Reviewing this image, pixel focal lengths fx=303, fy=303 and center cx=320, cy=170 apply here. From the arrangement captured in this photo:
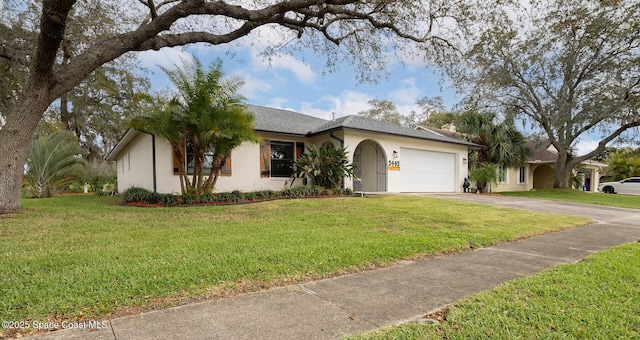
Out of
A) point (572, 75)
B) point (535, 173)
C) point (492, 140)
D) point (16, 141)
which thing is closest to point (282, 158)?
point (16, 141)

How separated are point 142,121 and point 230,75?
3.20 meters

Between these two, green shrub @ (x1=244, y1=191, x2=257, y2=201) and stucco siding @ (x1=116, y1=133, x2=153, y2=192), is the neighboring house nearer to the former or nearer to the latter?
green shrub @ (x1=244, y1=191, x2=257, y2=201)

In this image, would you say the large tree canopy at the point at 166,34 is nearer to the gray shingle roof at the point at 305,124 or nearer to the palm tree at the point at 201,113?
the palm tree at the point at 201,113

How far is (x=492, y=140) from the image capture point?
62.7ft

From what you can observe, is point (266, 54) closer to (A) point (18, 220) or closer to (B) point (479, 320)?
(A) point (18, 220)

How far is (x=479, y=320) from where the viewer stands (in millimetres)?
2404

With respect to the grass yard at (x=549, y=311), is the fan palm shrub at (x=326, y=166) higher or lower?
higher

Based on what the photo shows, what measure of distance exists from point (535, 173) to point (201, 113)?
2778 centimetres

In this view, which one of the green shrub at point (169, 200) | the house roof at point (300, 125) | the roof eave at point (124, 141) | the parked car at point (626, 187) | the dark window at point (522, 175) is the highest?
the house roof at point (300, 125)

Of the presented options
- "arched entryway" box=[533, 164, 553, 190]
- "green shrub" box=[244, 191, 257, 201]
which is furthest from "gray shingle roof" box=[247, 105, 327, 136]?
"arched entryway" box=[533, 164, 553, 190]

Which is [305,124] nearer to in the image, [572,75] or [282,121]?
[282,121]

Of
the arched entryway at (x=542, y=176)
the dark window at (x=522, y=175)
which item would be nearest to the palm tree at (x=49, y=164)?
the dark window at (x=522, y=175)

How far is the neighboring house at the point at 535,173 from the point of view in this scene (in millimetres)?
20750

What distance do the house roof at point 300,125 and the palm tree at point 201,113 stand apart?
250cm
